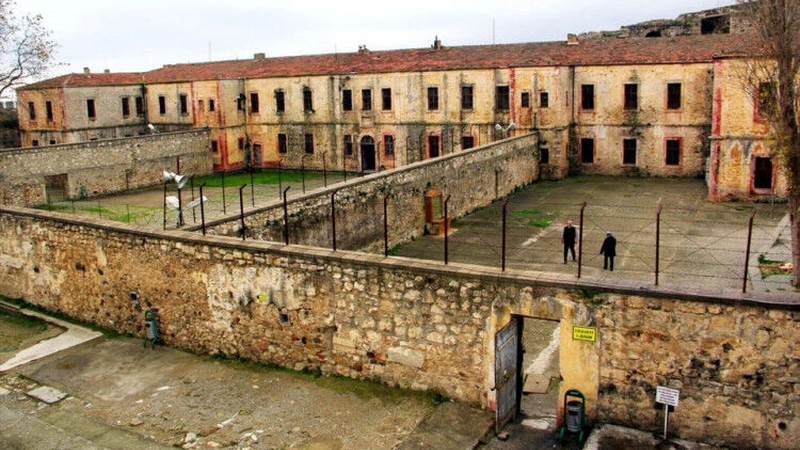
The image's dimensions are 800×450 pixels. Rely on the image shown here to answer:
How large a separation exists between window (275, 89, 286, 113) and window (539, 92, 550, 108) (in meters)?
15.3

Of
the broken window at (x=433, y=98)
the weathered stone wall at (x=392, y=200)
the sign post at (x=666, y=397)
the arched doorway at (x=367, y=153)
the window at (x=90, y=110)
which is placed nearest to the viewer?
the sign post at (x=666, y=397)

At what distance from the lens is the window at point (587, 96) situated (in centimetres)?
3409

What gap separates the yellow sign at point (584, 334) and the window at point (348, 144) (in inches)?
1215

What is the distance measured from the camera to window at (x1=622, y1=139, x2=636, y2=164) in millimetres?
33844

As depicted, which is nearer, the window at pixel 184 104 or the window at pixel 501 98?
the window at pixel 501 98

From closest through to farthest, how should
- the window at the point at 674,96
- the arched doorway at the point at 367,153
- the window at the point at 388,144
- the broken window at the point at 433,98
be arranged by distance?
the window at the point at 674,96, the broken window at the point at 433,98, the window at the point at 388,144, the arched doorway at the point at 367,153

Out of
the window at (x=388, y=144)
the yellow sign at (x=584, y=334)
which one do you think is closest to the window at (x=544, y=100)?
the window at (x=388, y=144)

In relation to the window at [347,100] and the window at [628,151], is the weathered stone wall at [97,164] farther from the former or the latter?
the window at [628,151]

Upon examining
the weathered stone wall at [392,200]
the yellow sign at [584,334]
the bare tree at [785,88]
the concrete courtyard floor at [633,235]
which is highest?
the bare tree at [785,88]

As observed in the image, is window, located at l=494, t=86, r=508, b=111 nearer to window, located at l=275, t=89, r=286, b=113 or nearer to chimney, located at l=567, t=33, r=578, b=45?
chimney, located at l=567, t=33, r=578, b=45

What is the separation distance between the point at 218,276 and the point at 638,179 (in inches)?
989

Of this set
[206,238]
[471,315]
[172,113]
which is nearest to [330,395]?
[471,315]

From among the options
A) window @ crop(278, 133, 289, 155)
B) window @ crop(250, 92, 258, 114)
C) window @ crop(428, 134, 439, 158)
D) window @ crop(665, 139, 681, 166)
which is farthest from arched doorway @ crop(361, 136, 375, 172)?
window @ crop(665, 139, 681, 166)

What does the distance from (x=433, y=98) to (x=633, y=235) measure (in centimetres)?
1720
